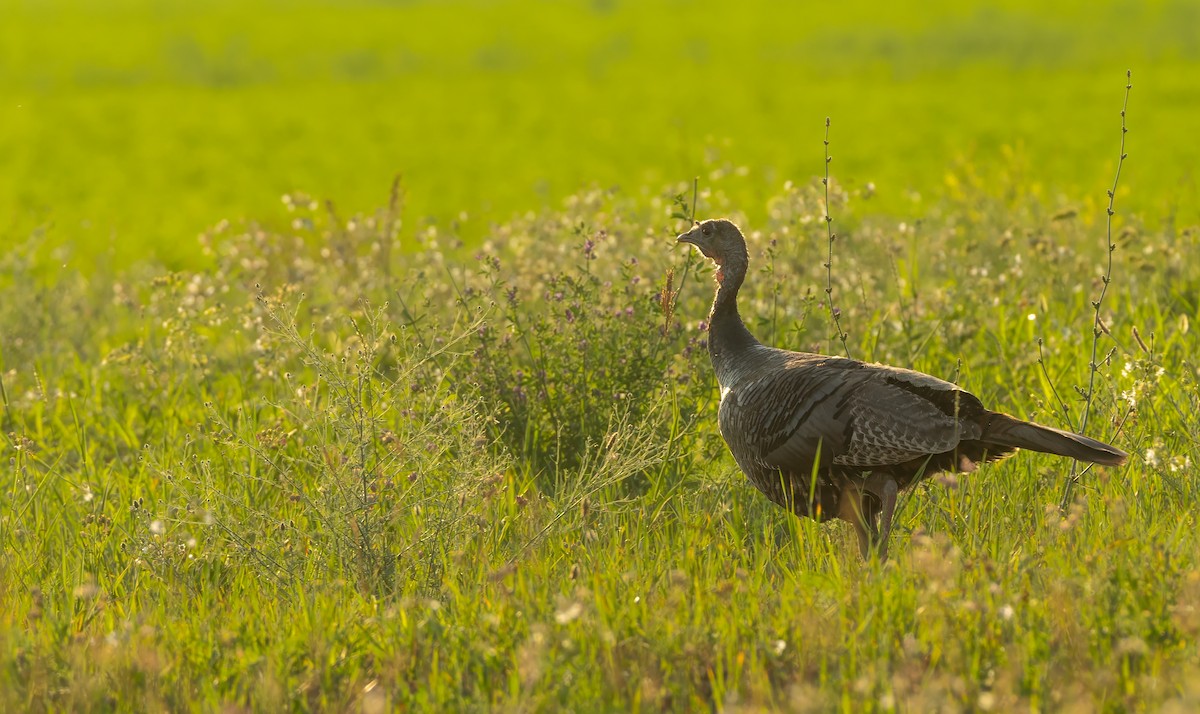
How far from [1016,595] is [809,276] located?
448cm

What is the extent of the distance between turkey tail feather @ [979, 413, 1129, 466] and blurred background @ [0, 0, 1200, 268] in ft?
11.4

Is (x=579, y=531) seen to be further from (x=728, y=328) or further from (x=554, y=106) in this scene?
(x=554, y=106)

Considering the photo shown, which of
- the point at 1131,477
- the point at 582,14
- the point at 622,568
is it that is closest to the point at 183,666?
the point at 622,568

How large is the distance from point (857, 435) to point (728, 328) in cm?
98

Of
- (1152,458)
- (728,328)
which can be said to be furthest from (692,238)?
(1152,458)

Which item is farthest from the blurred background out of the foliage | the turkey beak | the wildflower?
the wildflower

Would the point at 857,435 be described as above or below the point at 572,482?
above

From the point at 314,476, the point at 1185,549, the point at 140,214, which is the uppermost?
the point at 1185,549

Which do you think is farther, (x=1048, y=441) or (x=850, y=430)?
(x=850, y=430)

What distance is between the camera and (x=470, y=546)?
189 inches

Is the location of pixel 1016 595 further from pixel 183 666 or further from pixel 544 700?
pixel 183 666

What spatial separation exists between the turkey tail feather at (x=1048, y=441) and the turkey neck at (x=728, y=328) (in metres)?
1.10

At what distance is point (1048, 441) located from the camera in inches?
168

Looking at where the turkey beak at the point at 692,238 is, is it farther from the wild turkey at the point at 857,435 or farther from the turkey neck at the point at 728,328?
the wild turkey at the point at 857,435
